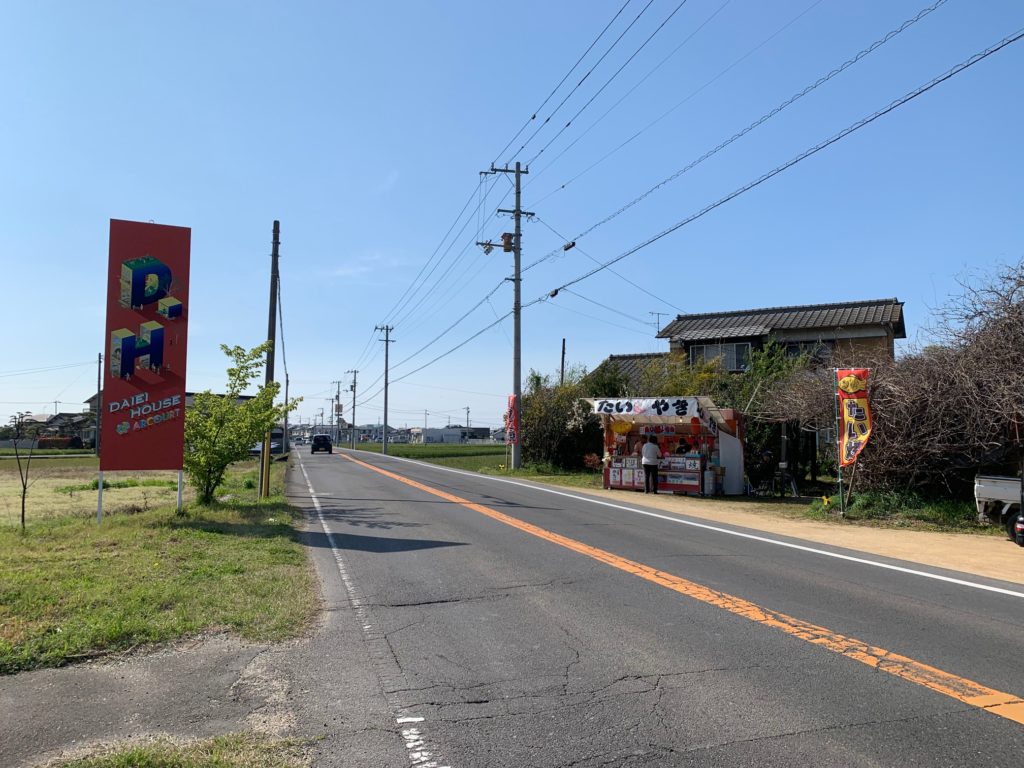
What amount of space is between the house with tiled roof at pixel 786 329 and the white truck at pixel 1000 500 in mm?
21650

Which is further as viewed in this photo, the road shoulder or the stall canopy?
the stall canopy

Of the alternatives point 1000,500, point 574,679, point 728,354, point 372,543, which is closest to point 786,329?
point 728,354

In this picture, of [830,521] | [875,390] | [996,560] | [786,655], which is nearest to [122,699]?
[786,655]

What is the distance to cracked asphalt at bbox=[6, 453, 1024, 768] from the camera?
3.96 meters

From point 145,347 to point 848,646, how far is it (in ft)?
40.6

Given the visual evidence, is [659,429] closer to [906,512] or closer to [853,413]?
[853,413]

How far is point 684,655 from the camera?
550 cm

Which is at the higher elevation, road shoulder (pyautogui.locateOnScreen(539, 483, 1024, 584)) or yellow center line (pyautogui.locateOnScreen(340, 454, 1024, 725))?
yellow center line (pyautogui.locateOnScreen(340, 454, 1024, 725))

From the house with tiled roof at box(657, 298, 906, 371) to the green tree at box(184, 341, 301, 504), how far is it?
87.2ft

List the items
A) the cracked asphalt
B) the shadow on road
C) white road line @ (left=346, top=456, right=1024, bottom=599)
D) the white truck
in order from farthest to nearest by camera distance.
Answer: the white truck
the shadow on road
white road line @ (left=346, top=456, right=1024, bottom=599)
the cracked asphalt

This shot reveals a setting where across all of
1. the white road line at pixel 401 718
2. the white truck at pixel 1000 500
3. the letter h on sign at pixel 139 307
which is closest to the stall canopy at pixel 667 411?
the white truck at pixel 1000 500

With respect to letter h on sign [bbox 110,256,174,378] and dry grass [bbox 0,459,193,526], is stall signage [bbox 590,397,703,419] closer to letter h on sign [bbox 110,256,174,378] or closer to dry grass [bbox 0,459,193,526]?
dry grass [bbox 0,459,193,526]

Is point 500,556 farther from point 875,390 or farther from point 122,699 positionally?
point 875,390

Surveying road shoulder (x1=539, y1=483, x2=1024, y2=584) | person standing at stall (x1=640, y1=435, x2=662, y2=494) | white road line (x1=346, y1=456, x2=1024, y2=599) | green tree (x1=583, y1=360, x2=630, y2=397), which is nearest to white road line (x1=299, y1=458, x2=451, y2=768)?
white road line (x1=346, y1=456, x2=1024, y2=599)
